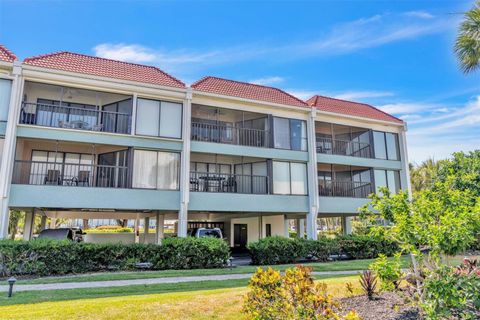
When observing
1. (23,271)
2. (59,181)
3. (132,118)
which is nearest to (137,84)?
(132,118)

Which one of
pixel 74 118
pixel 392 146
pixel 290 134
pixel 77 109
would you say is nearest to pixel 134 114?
pixel 77 109

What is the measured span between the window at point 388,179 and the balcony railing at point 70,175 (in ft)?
58.6

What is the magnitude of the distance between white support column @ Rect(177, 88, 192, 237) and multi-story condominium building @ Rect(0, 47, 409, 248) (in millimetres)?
57

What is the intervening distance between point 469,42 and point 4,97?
2053cm

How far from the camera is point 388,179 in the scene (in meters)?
25.7

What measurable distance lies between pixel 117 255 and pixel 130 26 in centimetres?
1010

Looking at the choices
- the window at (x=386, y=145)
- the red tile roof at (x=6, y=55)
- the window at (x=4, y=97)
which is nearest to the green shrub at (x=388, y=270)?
the window at (x=4, y=97)

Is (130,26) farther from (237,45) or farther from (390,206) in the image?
(390,206)

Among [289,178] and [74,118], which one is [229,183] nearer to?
[289,178]

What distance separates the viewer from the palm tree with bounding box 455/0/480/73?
44.1 ft

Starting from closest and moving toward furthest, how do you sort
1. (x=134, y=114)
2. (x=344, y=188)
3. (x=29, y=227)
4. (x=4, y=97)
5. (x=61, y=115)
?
(x=4, y=97)
(x=134, y=114)
(x=61, y=115)
(x=29, y=227)
(x=344, y=188)

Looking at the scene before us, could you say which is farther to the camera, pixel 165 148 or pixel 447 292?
pixel 165 148

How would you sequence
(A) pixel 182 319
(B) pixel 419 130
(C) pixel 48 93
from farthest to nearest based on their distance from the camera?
(B) pixel 419 130, (C) pixel 48 93, (A) pixel 182 319

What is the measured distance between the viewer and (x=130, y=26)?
49.1ft
